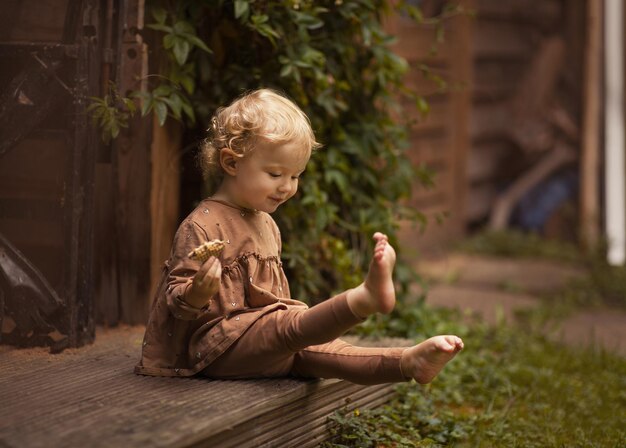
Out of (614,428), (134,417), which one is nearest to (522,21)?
(614,428)

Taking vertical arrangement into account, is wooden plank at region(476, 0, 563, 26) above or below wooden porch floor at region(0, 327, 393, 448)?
above

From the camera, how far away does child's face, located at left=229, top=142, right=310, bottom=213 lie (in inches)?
102

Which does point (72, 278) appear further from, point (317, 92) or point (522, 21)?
point (522, 21)

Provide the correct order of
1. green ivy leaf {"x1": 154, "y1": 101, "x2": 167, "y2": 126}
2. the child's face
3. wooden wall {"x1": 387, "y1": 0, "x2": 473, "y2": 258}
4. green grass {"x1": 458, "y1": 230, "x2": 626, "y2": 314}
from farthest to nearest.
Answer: wooden wall {"x1": 387, "y1": 0, "x2": 473, "y2": 258}, green grass {"x1": 458, "y1": 230, "x2": 626, "y2": 314}, green ivy leaf {"x1": 154, "y1": 101, "x2": 167, "y2": 126}, the child's face

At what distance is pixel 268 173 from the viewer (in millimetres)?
2609

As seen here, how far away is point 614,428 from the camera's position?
10.7 ft

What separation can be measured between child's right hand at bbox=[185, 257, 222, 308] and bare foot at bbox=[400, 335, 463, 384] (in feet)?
1.91

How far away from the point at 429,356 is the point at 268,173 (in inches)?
27.6

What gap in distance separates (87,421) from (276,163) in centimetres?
89

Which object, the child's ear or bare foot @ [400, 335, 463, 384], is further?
the child's ear

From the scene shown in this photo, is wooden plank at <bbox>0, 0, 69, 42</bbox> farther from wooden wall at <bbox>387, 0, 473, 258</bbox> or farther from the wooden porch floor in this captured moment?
wooden wall at <bbox>387, 0, 473, 258</bbox>

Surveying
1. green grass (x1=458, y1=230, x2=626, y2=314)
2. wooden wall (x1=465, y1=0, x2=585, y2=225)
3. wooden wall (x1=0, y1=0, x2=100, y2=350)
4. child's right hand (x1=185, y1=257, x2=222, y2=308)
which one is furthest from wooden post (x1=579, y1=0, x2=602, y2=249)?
child's right hand (x1=185, y1=257, x2=222, y2=308)

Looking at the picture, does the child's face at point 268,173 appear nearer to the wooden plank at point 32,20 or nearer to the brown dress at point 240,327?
the brown dress at point 240,327

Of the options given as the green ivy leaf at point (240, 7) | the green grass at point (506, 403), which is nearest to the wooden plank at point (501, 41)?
the green grass at point (506, 403)
